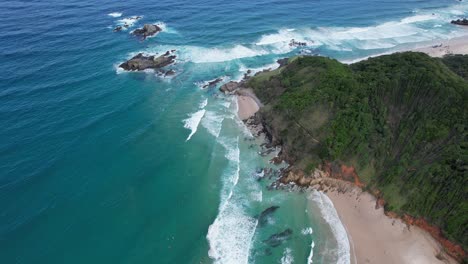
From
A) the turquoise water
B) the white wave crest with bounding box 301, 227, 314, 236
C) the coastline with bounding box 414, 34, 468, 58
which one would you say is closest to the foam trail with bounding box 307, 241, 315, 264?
the turquoise water

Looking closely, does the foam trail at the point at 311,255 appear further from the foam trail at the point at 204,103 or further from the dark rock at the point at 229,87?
the dark rock at the point at 229,87

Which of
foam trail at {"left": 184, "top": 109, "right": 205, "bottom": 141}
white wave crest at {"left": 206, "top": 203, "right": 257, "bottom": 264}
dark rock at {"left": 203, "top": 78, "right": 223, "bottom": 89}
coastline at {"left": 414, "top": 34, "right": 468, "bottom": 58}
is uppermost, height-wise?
coastline at {"left": 414, "top": 34, "right": 468, "bottom": 58}

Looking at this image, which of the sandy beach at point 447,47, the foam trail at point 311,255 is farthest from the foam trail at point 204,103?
the sandy beach at point 447,47

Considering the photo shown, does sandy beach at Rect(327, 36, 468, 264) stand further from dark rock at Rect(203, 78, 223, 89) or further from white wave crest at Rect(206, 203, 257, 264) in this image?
dark rock at Rect(203, 78, 223, 89)

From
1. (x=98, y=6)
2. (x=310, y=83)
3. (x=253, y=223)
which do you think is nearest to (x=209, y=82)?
(x=310, y=83)

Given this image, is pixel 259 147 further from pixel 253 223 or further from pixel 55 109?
pixel 55 109

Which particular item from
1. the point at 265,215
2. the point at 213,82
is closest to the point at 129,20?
the point at 213,82

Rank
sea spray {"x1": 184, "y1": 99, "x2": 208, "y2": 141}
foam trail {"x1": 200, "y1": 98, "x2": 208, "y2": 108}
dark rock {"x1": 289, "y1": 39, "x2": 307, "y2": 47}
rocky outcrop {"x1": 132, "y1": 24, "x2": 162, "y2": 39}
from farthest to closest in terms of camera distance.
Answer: rocky outcrop {"x1": 132, "y1": 24, "x2": 162, "y2": 39}, dark rock {"x1": 289, "y1": 39, "x2": 307, "y2": 47}, foam trail {"x1": 200, "y1": 98, "x2": 208, "y2": 108}, sea spray {"x1": 184, "y1": 99, "x2": 208, "y2": 141}
